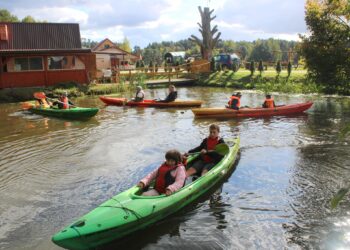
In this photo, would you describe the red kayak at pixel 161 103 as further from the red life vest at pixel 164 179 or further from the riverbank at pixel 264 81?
the red life vest at pixel 164 179

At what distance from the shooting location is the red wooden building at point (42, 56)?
25641 millimetres

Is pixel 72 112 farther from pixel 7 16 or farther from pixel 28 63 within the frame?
pixel 7 16

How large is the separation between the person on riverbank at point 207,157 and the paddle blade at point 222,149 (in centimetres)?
8

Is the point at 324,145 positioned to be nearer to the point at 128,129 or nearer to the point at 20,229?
the point at 128,129

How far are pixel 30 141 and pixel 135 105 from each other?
305 inches

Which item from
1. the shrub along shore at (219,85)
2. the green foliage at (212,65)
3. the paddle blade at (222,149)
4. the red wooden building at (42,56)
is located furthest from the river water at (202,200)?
the green foliage at (212,65)

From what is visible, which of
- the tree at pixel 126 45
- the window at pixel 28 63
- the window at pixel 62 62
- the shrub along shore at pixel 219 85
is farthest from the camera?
the tree at pixel 126 45

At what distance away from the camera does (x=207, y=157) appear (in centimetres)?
887

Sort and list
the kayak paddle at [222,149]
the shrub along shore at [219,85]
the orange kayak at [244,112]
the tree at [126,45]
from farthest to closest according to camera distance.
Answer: the tree at [126,45], the shrub along shore at [219,85], the orange kayak at [244,112], the kayak paddle at [222,149]

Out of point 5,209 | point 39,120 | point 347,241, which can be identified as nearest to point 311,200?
point 347,241

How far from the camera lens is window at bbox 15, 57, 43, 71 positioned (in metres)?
26.0

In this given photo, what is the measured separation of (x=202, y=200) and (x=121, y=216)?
235 cm

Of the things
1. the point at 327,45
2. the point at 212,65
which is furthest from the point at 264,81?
the point at 327,45

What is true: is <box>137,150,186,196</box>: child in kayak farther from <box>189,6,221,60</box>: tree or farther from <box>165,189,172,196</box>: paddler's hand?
<box>189,6,221,60</box>: tree
